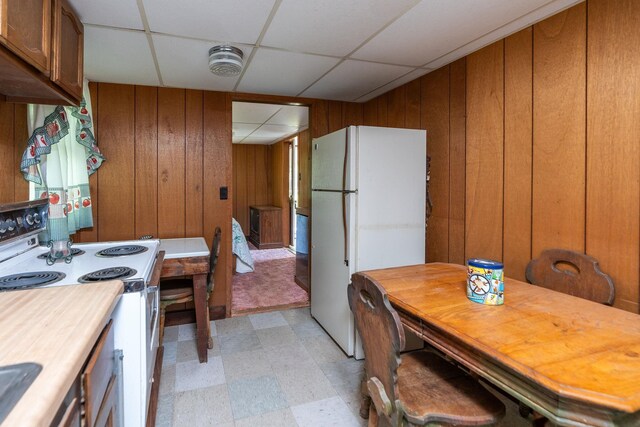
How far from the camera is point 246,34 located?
6.63ft

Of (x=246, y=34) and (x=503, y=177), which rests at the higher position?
(x=246, y=34)

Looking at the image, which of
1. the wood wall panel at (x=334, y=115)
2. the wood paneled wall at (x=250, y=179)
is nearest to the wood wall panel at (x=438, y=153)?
the wood wall panel at (x=334, y=115)

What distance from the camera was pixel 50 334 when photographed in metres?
0.81

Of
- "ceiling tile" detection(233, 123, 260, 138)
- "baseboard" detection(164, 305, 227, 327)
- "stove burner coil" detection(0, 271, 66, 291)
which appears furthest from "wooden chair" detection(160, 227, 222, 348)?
"ceiling tile" detection(233, 123, 260, 138)

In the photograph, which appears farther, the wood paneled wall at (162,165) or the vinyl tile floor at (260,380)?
the wood paneled wall at (162,165)

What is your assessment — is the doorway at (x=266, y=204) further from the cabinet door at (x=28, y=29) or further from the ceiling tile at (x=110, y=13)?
the cabinet door at (x=28, y=29)

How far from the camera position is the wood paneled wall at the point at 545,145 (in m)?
1.54

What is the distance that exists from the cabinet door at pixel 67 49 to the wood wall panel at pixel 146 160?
116cm

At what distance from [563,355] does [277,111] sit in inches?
142

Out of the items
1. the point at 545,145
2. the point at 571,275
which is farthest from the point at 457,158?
the point at 571,275

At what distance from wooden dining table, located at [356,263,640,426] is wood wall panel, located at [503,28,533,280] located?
374mm

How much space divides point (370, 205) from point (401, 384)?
123 centimetres

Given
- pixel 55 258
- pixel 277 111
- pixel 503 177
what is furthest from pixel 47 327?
pixel 277 111

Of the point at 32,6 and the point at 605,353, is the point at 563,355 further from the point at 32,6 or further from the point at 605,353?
the point at 32,6
